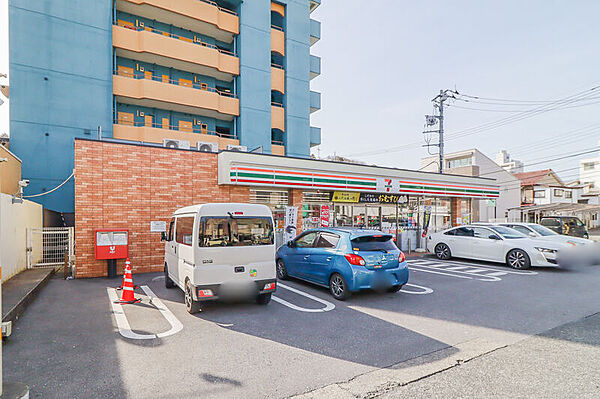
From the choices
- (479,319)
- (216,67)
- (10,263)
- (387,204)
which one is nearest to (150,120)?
(216,67)

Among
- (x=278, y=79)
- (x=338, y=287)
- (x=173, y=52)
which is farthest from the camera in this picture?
(x=278, y=79)

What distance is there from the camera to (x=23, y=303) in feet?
20.2

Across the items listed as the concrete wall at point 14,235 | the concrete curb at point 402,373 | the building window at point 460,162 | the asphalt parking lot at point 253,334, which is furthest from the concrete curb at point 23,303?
the building window at point 460,162

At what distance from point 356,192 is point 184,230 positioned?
957cm

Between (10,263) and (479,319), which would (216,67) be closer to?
(10,263)

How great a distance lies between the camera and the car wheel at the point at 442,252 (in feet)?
42.5

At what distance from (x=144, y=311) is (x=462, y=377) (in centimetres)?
537

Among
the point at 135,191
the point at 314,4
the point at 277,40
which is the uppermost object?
the point at 314,4

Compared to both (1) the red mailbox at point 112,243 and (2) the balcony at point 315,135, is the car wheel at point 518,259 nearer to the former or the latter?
(1) the red mailbox at point 112,243

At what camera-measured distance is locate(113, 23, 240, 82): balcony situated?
720 inches

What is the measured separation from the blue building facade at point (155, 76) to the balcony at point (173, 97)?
0.20 feet

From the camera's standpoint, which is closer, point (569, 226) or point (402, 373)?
point (402, 373)

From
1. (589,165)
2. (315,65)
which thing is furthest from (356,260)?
(589,165)

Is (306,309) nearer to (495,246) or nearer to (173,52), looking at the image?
(495,246)
